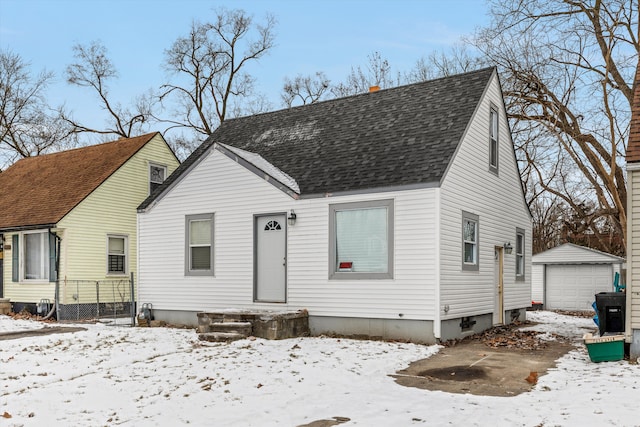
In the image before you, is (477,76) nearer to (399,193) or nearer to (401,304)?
(399,193)

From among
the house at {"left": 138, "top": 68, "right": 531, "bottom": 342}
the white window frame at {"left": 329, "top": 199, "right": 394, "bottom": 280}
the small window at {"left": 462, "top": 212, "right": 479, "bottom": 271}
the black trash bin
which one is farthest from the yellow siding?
the black trash bin

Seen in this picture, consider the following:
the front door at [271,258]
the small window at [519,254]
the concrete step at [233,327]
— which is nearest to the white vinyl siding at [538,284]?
the small window at [519,254]

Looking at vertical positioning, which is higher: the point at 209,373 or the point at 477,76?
the point at 477,76

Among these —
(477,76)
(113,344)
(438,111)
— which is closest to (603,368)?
(438,111)

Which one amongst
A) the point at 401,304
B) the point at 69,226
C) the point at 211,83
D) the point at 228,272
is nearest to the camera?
the point at 401,304

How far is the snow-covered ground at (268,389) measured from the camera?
666cm

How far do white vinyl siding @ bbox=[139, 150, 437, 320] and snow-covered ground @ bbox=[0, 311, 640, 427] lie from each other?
1.21m

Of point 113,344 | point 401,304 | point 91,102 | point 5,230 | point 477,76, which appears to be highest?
point 91,102

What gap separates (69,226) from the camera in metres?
18.7

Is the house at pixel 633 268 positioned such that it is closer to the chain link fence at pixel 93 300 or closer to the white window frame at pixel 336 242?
the white window frame at pixel 336 242

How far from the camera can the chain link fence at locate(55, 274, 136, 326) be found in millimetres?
18344

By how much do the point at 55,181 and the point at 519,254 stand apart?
1606cm

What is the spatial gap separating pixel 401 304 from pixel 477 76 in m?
6.23

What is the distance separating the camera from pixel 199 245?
592 inches
